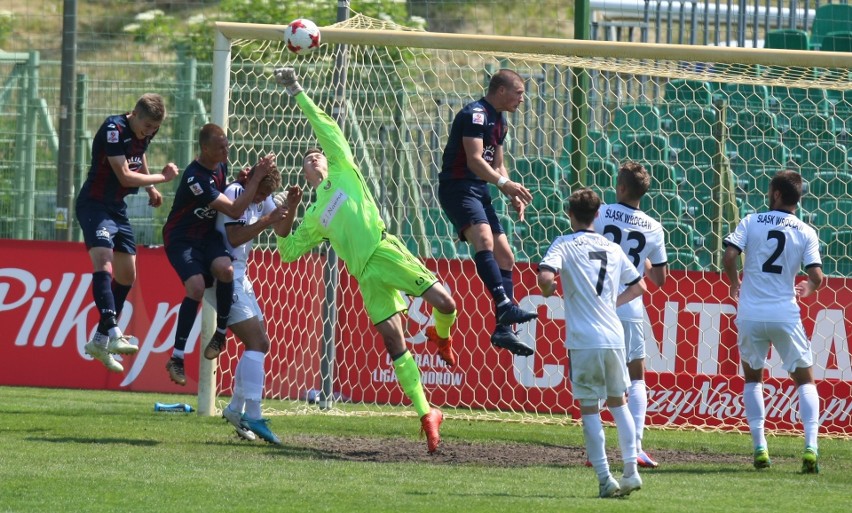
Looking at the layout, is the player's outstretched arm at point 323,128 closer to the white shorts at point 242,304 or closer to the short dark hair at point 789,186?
the white shorts at point 242,304

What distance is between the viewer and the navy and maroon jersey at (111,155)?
9.86 meters

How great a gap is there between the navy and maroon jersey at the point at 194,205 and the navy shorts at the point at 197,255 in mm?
48

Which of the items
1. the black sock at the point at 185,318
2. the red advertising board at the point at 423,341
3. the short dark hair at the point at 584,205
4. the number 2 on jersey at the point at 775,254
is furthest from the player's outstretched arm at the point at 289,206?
the number 2 on jersey at the point at 775,254

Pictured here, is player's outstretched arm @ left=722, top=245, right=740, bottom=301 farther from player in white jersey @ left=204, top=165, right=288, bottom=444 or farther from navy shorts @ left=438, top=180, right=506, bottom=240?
player in white jersey @ left=204, top=165, right=288, bottom=444

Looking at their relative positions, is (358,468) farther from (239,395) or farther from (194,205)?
(194,205)

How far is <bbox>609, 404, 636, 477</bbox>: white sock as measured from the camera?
7.16 metres

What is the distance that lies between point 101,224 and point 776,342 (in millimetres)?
5268

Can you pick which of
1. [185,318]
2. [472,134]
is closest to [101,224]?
[185,318]

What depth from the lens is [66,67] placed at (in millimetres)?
15234

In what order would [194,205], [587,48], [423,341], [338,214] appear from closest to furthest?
[338,214]
[194,205]
[587,48]
[423,341]

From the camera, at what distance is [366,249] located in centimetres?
926

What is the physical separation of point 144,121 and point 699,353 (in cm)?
552

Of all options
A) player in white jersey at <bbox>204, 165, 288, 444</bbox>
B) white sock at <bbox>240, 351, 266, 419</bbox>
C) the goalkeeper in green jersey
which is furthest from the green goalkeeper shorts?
white sock at <bbox>240, 351, 266, 419</bbox>

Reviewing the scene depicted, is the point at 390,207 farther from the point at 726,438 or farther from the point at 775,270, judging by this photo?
the point at 775,270
